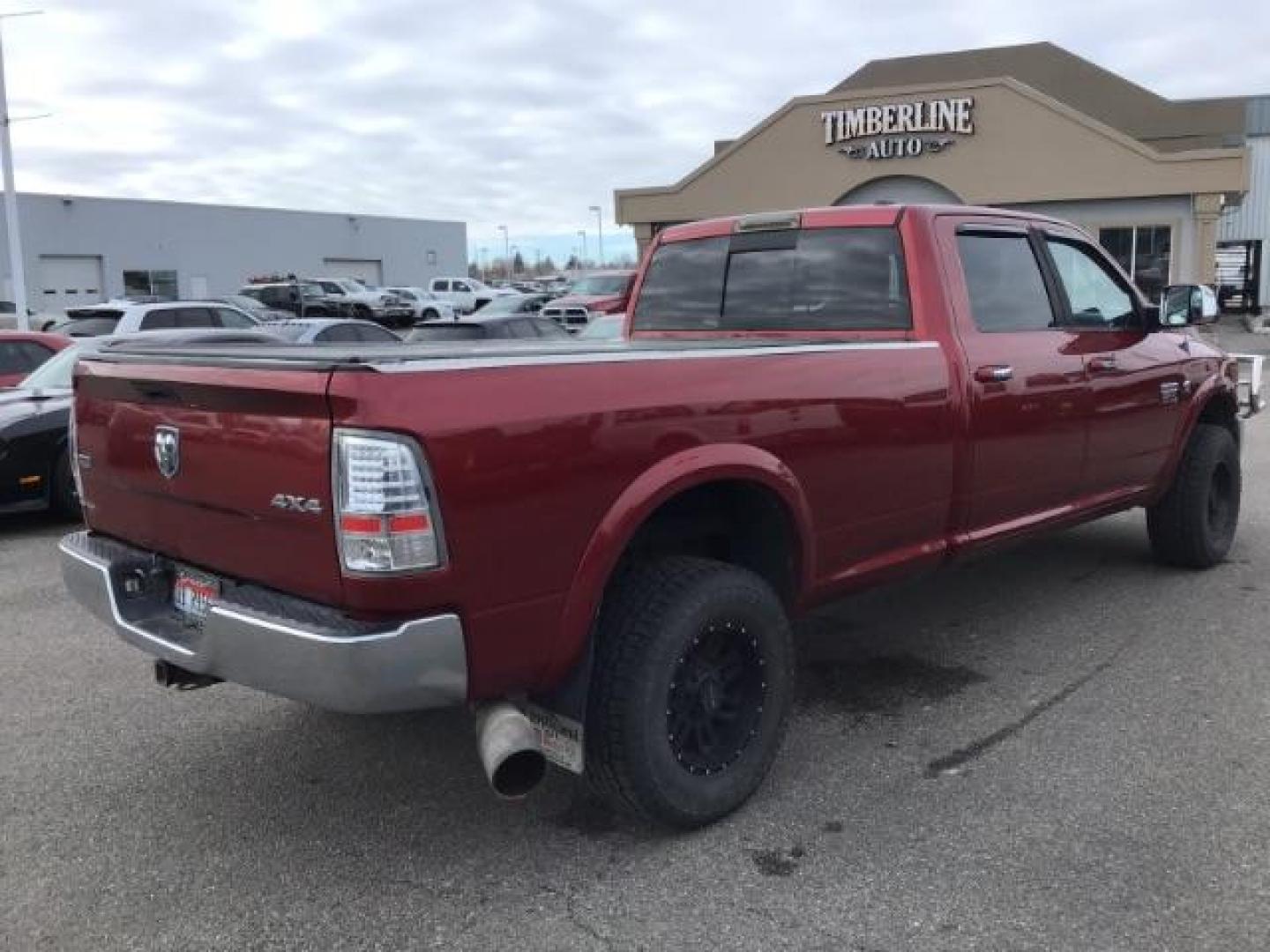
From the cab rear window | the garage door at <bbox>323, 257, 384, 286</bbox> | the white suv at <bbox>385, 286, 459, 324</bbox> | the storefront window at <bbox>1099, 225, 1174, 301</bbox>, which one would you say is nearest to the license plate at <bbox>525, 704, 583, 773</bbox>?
the cab rear window

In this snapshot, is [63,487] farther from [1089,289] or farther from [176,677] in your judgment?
[1089,289]

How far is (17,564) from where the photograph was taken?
753cm

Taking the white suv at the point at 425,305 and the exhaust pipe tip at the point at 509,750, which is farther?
the white suv at the point at 425,305

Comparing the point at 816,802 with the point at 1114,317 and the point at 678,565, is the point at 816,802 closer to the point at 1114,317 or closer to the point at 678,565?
the point at 678,565

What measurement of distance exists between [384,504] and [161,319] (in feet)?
49.6

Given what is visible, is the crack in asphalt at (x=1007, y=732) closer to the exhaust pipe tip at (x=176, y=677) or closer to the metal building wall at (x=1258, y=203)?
the exhaust pipe tip at (x=176, y=677)

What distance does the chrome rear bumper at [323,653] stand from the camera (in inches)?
111

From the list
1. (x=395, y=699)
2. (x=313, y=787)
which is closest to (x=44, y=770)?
(x=313, y=787)

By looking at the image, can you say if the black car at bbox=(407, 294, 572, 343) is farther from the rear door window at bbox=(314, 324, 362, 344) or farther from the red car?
the red car

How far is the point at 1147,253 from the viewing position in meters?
27.3

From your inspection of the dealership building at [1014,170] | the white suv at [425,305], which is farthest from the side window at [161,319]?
the white suv at [425,305]

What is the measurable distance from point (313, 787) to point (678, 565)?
154cm

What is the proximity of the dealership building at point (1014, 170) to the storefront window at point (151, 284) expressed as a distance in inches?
1243

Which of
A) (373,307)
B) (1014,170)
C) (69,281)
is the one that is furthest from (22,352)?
(69,281)
